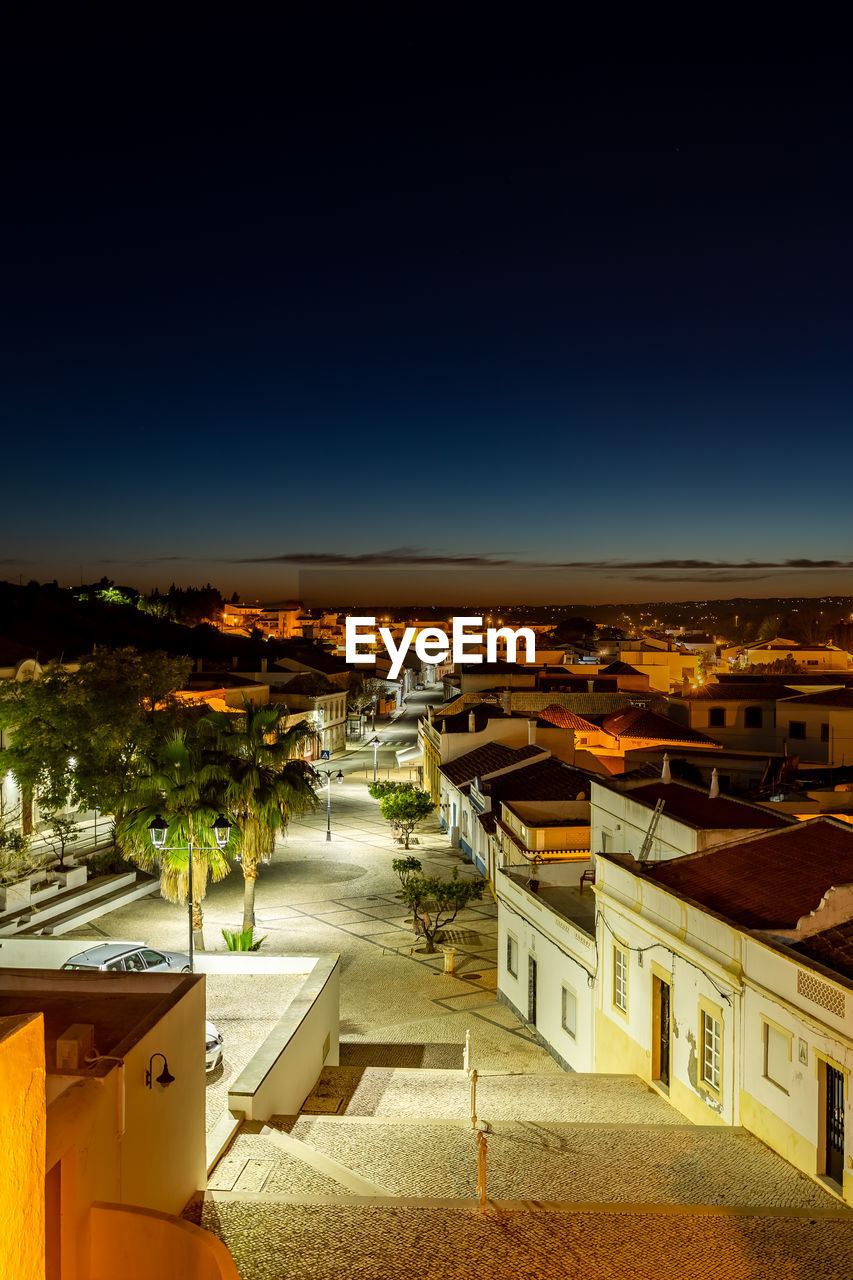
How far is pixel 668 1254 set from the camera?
8477 mm

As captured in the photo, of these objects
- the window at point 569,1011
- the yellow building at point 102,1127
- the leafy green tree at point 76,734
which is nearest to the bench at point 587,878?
the window at point 569,1011

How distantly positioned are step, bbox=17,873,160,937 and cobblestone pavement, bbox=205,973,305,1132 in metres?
7.31

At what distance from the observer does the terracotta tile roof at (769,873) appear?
1323 centimetres

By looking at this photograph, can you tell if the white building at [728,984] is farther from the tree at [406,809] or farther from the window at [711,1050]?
the tree at [406,809]

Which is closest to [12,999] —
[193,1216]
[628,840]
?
[193,1216]

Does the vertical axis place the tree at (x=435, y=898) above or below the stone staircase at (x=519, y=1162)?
below

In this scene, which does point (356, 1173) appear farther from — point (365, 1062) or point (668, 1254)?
point (365, 1062)

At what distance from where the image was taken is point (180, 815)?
1931cm

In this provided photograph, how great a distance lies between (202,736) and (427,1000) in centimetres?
882

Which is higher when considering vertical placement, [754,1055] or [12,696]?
[12,696]

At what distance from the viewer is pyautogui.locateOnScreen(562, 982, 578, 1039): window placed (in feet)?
58.4

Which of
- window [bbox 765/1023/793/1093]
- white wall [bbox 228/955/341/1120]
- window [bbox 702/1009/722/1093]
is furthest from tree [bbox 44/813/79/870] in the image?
window [bbox 765/1023/793/1093]

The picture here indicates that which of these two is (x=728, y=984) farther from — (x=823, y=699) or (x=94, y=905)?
(x=823, y=699)

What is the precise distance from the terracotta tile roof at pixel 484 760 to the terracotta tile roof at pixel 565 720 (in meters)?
7.33
